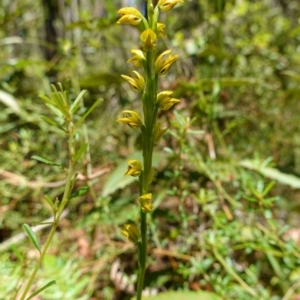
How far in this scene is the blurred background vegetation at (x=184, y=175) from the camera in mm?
585

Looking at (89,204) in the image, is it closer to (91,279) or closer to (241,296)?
(91,279)

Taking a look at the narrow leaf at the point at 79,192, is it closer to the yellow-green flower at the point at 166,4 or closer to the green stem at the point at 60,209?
the green stem at the point at 60,209

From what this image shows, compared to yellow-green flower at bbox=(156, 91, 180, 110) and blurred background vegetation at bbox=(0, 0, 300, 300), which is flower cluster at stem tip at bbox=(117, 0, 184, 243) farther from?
blurred background vegetation at bbox=(0, 0, 300, 300)

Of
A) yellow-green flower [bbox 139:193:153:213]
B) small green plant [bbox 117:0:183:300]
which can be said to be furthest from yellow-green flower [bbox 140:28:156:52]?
yellow-green flower [bbox 139:193:153:213]

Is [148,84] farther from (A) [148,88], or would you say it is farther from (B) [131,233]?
(B) [131,233]

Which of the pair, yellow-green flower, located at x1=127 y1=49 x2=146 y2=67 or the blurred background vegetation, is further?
the blurred background vegetation

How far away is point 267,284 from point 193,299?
0.29 m

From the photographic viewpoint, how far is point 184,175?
29.1 inches

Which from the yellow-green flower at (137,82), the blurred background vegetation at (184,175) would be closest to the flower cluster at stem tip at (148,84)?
the yellow-green flower at (137,82)

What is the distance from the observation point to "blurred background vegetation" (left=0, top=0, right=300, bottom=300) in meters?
0.59

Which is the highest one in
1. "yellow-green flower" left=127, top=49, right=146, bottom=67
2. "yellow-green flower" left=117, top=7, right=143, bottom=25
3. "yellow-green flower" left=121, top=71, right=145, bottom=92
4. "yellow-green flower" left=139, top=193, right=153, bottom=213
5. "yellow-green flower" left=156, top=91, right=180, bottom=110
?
"yellow-green flower" left=117, top=7, right=143, bottom=25

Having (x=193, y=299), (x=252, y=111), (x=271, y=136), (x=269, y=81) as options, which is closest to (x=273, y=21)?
(x=269, y=81)

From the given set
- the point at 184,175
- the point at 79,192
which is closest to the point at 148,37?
the point at 79,192

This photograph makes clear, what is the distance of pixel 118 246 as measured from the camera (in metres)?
0.72
